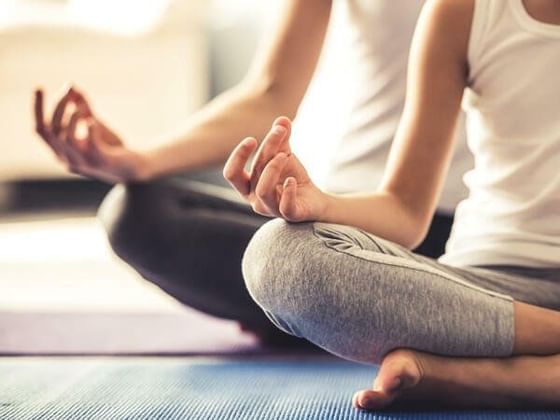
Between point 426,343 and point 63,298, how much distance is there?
958 millimetres

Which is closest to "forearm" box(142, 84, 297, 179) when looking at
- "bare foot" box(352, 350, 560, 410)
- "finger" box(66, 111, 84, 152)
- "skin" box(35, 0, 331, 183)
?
"skin" box(35, 0, 331, 183)

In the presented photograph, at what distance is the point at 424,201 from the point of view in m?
0.88

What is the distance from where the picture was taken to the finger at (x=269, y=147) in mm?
721

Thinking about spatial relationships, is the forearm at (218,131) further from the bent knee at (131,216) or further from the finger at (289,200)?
the finger at (289,200)

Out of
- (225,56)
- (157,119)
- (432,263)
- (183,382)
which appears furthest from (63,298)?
(225,56)

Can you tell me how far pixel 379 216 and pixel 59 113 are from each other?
384 mm

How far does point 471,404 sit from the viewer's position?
796 millimetres

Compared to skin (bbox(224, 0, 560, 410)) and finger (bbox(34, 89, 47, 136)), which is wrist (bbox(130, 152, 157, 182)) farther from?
skin (bbox(224, 0, 560, 410))

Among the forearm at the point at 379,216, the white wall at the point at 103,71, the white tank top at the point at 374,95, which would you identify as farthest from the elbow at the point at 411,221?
the white wall at the point at 103,71

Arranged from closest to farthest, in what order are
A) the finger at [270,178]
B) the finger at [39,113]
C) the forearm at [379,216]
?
1. the finger at [270,178]
2. the forearm at [379,216]
3. the finger at [39,113]

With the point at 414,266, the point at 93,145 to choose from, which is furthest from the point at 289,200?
the point at 93,145

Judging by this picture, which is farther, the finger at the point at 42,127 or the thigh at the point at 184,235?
the thigh at the point at 184,235

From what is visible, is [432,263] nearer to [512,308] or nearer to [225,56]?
[512,308]

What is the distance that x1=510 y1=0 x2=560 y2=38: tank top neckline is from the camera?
2.83ft
